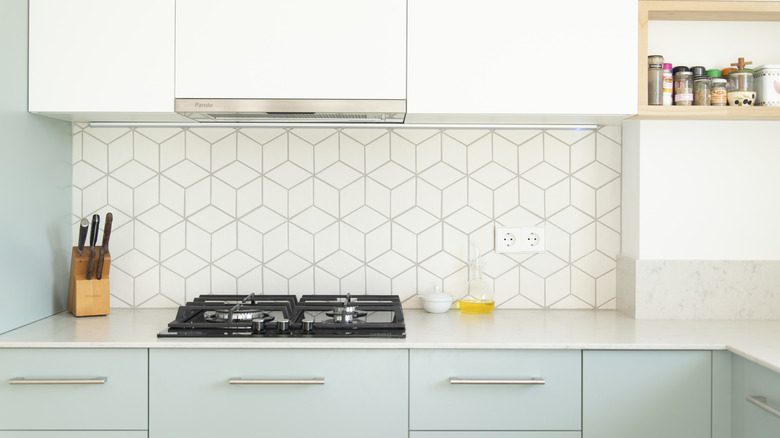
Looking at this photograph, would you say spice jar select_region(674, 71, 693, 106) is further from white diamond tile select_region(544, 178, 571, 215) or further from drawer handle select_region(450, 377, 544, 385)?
drawer handle select_region(450, 377, 544, 385)

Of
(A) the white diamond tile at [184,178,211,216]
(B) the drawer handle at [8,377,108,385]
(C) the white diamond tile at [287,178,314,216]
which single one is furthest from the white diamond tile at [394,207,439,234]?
(B) the drawer handle at [8,377,108,385]

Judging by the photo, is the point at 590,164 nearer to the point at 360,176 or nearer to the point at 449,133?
the point at 449,133

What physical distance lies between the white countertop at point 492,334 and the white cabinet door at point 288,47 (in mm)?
771

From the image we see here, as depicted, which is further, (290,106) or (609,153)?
(609,153)

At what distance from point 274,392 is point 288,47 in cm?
105

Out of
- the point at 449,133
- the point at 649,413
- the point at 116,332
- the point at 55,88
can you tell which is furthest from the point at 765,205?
the point at 55,88

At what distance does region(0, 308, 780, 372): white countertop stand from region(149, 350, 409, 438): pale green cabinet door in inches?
1.6

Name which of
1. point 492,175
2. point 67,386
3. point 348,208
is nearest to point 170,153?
point 348,208

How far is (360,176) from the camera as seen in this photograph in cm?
246

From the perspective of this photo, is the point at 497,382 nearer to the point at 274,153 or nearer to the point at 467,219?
the point at 467,219

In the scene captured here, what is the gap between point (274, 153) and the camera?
8.04 feet

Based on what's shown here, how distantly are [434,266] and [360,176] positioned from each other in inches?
17.4

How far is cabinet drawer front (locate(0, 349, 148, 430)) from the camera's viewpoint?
1.84m

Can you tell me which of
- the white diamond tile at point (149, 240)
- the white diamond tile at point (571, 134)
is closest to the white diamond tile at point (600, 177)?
the white diamond tile at point (571, 134)
